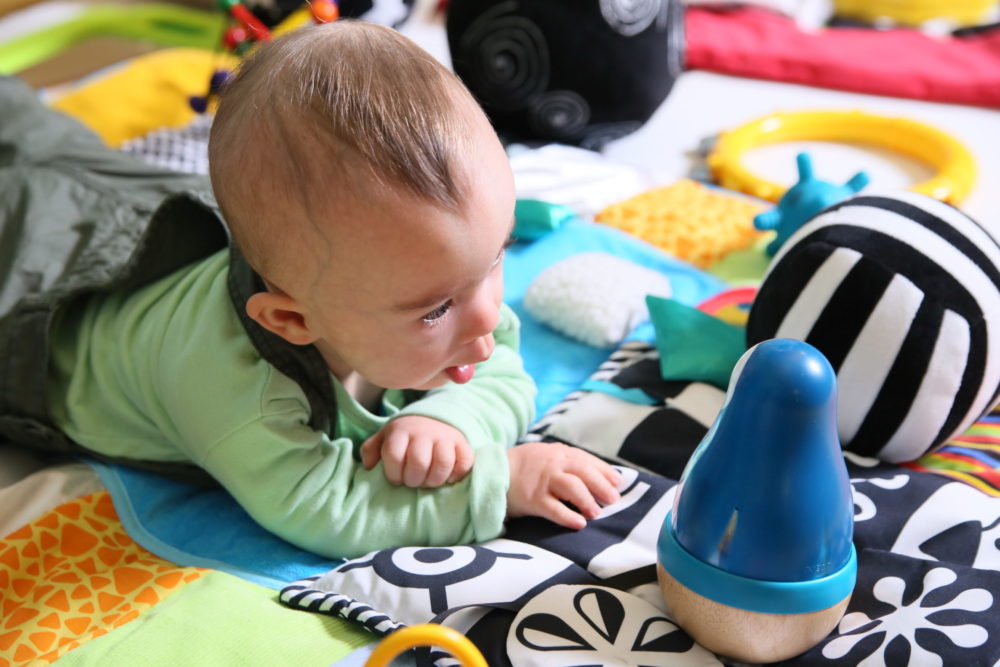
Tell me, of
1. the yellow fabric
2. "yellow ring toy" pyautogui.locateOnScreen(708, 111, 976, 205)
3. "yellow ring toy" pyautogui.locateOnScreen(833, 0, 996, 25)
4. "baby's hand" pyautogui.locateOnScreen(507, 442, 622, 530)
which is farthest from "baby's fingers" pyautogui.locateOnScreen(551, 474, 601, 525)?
"yellow ring toy" pyautogui.locateOnScreen(833, 0, 996, 25)

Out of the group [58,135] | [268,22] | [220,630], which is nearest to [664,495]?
[220,630]

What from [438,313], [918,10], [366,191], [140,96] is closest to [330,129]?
[366,191]

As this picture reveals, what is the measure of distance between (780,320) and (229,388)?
0.49 metres

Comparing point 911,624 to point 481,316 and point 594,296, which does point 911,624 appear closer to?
point 481,316

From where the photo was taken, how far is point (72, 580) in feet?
2.59

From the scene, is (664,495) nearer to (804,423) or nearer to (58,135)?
(804,423)

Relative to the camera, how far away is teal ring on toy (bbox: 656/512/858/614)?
590 millimetres

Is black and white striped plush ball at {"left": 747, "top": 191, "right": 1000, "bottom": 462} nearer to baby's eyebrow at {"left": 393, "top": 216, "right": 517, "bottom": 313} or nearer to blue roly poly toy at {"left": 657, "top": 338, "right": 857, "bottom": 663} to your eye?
blue roly poly toy at {"left": 657, "top": 338, "right": 857, "bottom": 663}

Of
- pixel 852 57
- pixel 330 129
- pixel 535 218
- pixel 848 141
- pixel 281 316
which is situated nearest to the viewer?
pixel 330 129

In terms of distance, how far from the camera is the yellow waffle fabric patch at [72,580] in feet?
2.40

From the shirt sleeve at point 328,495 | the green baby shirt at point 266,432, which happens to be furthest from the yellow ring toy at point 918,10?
the shirt sleeve at point 328,495

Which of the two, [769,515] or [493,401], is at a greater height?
[769,515]

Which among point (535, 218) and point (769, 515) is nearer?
point (769, 515)

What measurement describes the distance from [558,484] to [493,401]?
141 mm
